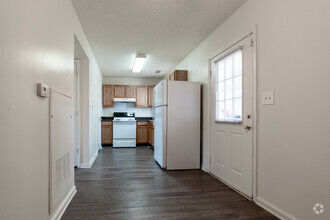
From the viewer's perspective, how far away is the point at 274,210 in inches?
78.7

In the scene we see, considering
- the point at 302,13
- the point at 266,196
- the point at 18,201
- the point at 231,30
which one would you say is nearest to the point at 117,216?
the point at 18,201

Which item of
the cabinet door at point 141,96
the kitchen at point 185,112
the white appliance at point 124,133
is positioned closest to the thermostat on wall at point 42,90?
the kitchen at point 185,112

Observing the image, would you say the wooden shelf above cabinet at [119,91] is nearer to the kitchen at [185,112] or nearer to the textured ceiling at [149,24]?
the textured ceiling at [149,24]

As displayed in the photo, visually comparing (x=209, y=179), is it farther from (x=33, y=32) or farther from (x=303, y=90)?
(x=33, y=32)

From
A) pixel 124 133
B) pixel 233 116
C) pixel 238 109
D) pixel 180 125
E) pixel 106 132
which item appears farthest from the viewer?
pixel 106 132

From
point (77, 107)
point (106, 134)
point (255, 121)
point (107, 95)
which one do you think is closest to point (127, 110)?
point (107, 95)

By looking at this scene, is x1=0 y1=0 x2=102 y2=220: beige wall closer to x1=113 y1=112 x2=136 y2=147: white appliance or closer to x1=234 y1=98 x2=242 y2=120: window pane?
x1=234 y1=98 x2=242 y2=120: window pane

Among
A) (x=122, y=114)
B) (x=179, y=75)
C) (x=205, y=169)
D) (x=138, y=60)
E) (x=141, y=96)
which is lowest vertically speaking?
(x=205, y=169)

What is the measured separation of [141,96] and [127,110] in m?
0.75

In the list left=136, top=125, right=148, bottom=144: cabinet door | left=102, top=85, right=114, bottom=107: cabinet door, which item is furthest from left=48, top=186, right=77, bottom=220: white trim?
left=102, top=85, right=114, bottom=107: cabinet door

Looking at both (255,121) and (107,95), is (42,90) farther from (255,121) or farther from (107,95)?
(107,95)

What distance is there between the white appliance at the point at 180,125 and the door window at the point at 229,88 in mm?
636

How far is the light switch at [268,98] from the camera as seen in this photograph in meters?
2.05

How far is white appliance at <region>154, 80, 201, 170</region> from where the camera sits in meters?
3.74
